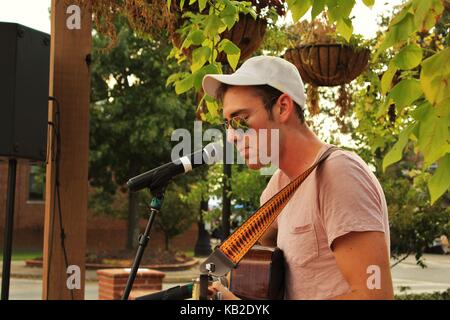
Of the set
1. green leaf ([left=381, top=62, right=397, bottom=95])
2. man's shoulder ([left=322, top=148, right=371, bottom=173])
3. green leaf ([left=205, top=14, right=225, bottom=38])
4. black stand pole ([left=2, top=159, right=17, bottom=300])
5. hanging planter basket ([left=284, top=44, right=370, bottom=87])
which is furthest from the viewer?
hanging planter basket ([left=284, top=44, right=370, bottom=87])

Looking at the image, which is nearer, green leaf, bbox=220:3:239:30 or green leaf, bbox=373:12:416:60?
green leaf, bbox=373:12:416:60

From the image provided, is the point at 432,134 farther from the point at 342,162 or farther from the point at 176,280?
the point at 176,280

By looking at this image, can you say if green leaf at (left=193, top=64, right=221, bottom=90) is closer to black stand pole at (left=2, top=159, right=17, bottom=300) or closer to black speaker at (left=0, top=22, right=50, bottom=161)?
black speaker at (left=0, top=22, right=50, bottom=161)

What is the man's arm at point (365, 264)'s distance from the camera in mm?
1736

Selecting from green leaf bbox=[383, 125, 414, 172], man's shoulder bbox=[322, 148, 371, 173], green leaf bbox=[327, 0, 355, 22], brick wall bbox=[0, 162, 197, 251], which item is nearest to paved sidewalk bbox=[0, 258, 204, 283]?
brick wall bbox=[0, 162, 197, 251]

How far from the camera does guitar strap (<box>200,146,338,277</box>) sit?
1847 millimetres

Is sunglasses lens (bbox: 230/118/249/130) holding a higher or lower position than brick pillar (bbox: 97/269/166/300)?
higher

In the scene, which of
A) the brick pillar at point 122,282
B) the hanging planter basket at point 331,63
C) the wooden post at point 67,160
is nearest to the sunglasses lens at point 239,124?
the wooden post at point 67,160

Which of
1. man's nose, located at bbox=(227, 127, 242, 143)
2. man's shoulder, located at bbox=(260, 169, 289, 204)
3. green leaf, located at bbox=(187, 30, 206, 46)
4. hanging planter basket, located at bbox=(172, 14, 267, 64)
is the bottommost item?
man's shoulder, located at bbox=(260, 169, 289, 204)

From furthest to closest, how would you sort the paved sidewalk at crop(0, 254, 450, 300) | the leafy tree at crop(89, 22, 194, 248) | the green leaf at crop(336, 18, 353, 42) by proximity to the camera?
the leafy tree at crop(89, 22, 194, 248)
the paved sidewalk at crop(0, 254, 450, 300)
the green leaf at crop(336, 18, 353, 42)

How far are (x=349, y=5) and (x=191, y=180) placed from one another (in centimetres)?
2054

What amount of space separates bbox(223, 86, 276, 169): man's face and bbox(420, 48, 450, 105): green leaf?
1.40 ft
